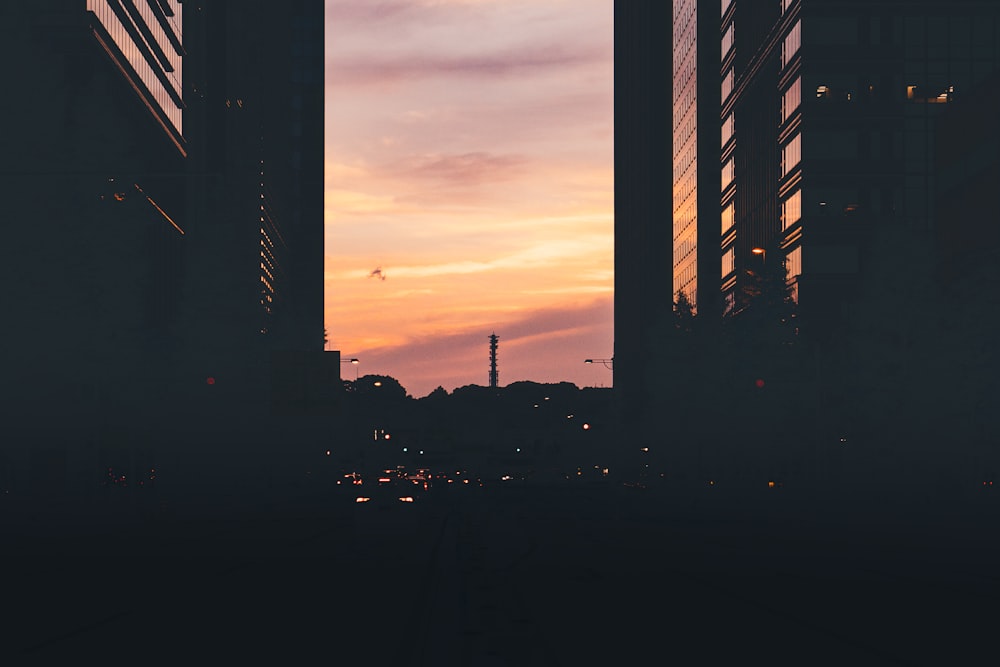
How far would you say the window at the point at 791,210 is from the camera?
378 ft

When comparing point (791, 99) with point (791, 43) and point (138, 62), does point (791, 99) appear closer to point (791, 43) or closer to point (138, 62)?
point (791, 43)

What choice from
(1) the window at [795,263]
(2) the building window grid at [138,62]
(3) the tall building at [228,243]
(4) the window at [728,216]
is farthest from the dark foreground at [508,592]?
(4) the window at [728,216]

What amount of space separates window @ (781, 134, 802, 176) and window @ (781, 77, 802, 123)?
92.2 inches

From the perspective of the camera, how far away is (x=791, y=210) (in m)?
118

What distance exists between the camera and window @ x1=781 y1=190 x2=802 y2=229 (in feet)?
378

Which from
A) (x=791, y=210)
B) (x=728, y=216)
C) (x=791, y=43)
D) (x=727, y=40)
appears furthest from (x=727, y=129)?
(x=791, y=210)

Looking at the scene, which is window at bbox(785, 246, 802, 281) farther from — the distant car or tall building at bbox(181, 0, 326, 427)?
tall building at bbox(181, 0, 326, 427)

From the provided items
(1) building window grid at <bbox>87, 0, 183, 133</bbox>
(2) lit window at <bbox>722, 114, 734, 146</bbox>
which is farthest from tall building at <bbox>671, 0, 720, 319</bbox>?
(1) building window grid at <bbox>87, 0, 183, 133</bbox>

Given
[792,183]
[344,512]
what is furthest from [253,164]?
[344,512]

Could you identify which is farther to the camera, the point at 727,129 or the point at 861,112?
the point at 727,129

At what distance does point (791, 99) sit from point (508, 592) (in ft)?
322

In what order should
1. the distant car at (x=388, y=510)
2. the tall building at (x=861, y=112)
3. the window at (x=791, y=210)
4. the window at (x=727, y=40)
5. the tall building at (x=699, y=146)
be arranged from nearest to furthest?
the distant car at (x=388, y=510) → the tall building at (x=861, y=112) → the window at (x=791, y=210) → the window at (x=727, y=40) → the tall building at (x=699, y=146)

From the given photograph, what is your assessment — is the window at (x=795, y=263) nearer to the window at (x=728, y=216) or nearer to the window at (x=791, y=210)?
the window at (x=791, y=210)

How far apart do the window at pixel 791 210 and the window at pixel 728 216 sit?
969 inches
